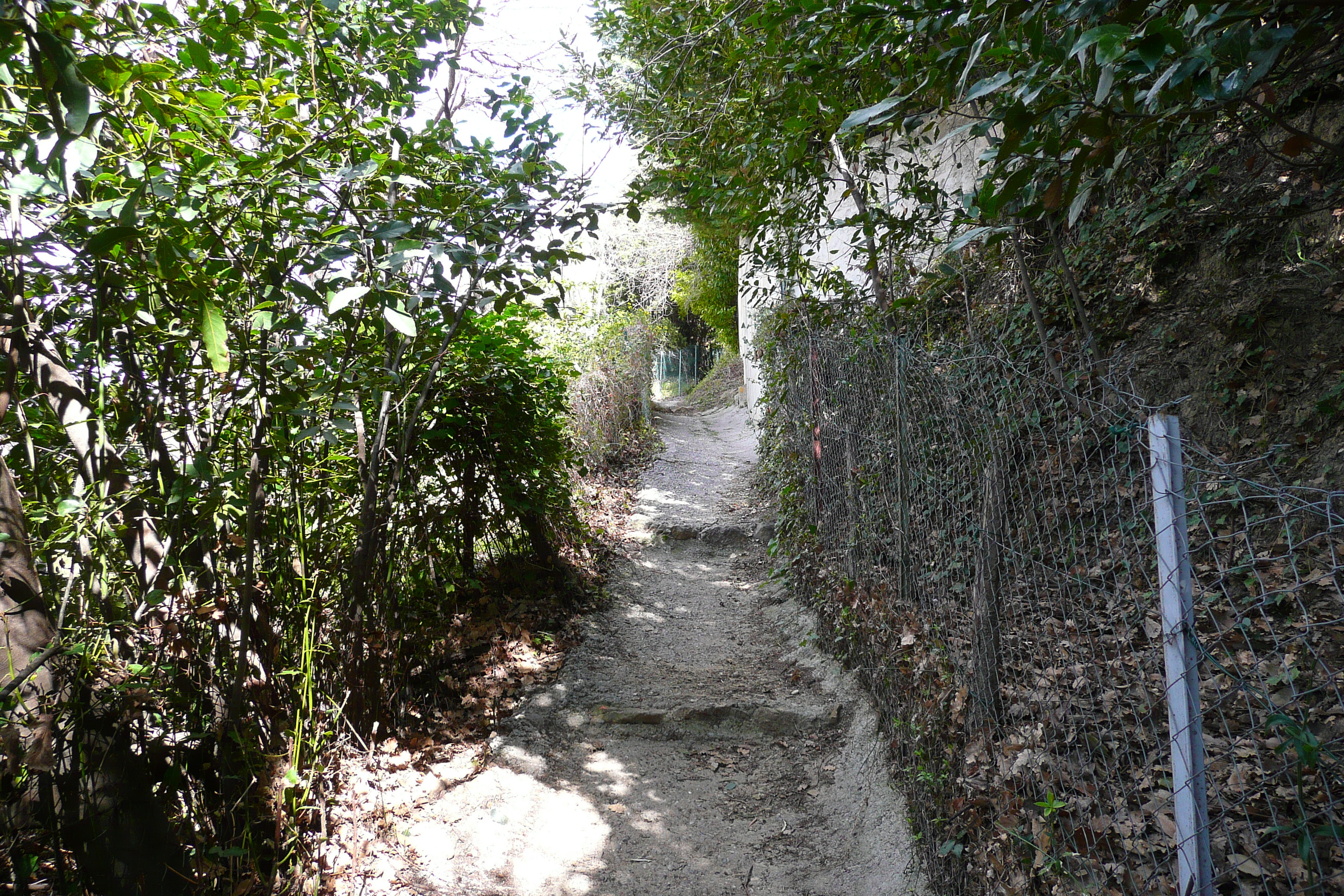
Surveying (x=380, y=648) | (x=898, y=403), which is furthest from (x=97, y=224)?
(x=898, y=403)

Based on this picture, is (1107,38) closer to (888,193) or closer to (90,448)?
(90,448)

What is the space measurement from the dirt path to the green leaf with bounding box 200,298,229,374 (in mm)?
2380

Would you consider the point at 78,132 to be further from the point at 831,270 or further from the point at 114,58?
the point at 831,270

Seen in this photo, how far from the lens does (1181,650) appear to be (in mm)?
1662

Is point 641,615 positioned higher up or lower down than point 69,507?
lower down

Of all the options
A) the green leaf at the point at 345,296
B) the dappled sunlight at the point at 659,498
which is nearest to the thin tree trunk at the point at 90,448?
the green leaf at the point at 345,296

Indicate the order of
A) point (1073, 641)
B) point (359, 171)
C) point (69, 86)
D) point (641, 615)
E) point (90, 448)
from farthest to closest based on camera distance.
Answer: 1. point (641, 615)
2. point (1073, 641)
3. point (90, 448)
4. point (359, 171)
5. point (69, 86)

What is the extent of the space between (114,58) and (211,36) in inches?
23.8

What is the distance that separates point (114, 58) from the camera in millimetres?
1678

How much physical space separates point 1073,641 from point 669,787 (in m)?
2.19

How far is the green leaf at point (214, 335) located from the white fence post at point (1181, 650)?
213cm

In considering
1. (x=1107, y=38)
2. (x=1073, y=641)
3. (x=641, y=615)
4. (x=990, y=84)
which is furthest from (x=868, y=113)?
(x=641, y=615)

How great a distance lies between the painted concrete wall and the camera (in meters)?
5.06

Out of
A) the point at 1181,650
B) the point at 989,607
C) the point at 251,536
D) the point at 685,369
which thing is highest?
the point at 685,369
